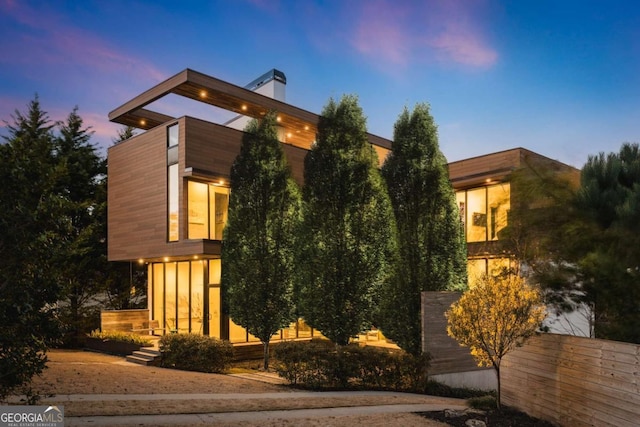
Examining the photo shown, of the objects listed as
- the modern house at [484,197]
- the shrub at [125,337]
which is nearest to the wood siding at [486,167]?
the modern house at [484,197]

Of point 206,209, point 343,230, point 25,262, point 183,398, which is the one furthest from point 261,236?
point 25,262

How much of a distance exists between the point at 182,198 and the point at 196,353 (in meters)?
5.90

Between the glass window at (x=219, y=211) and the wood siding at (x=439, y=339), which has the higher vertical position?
the glass window at (x=219, y=211)

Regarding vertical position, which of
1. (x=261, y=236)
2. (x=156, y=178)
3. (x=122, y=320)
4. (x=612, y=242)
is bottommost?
(x=122, y=320)

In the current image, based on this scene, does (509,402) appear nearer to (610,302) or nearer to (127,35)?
(610,302)

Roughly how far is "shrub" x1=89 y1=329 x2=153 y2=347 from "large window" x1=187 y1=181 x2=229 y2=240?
429 centimetres

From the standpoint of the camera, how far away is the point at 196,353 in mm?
16938

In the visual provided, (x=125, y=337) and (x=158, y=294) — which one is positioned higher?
(x=158, y=294)

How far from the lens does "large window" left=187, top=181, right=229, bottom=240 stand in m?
20.1

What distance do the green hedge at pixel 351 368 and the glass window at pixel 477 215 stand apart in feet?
34.6

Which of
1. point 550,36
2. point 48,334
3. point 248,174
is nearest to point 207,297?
point 248,174

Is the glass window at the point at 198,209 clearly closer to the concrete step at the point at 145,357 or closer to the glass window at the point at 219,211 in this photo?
the glass window at the point at 219,211

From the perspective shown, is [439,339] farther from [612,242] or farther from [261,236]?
[261,236]

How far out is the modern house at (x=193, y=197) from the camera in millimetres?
19750
